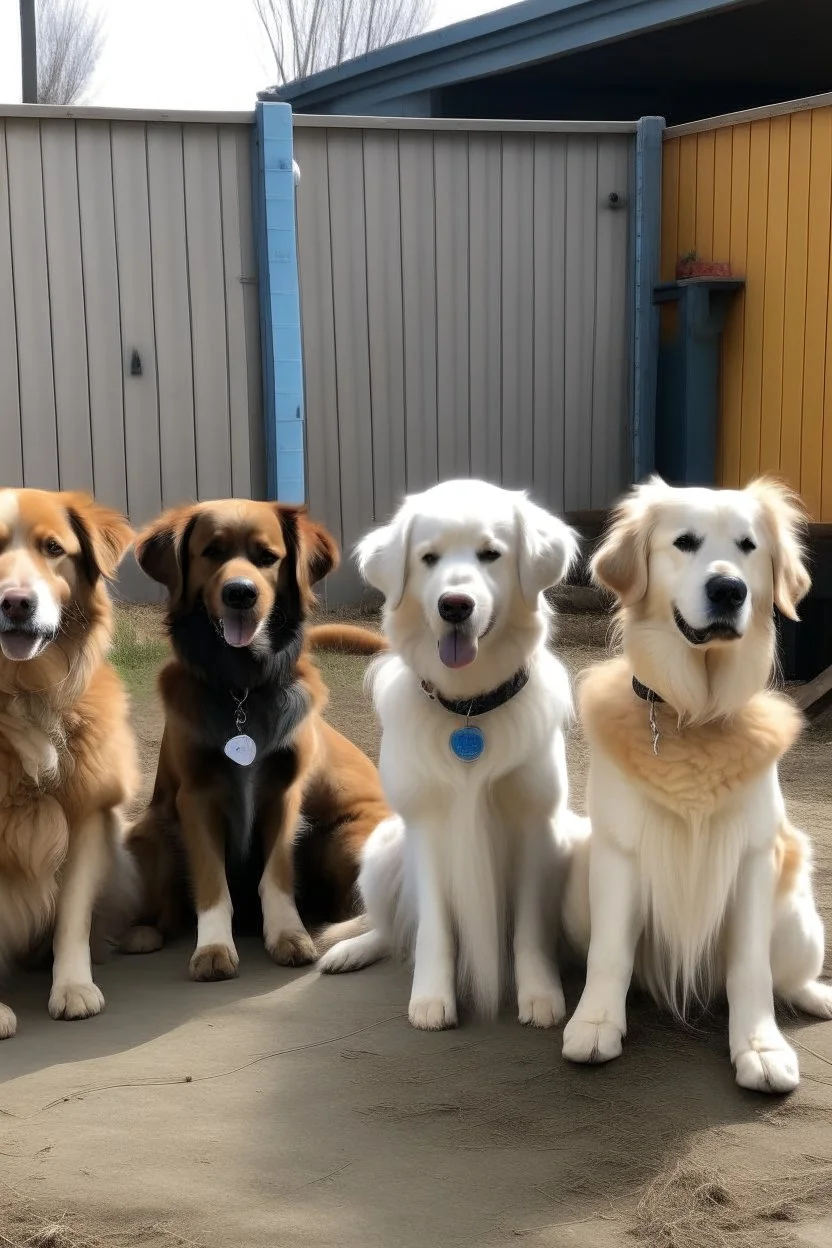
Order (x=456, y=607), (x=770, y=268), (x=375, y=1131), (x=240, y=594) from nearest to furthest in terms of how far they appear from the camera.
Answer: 1. (x=375, y=1131)
2. (x=456, y=607)
3. (x=240, y=594)
4. (x=770, y=268)

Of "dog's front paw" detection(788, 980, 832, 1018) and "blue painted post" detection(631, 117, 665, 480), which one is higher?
"blue painted post" detection(631, 117, 665, 480)

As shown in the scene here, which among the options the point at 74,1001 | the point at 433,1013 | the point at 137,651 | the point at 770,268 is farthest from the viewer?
the point at 770,268

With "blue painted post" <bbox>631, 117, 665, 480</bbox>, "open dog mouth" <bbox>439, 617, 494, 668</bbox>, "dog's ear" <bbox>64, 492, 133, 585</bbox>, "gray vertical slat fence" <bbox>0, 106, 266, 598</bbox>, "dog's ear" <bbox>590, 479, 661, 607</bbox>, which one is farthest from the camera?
"blue painted post" <bbox>631, 117, 665, 480</bbox>

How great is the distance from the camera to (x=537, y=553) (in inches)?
120

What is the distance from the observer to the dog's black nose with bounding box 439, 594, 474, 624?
289 cm

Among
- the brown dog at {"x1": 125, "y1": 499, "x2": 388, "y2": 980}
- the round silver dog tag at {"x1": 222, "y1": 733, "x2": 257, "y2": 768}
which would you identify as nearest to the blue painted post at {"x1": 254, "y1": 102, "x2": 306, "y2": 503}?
the brown dog at {"x1": 125, "y1": 499, "x2": 388, "y2": 980}

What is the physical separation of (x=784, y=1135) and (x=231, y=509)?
6.81ft

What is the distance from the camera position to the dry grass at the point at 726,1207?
2111 mm

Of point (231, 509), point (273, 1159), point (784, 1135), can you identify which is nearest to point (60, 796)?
point (231, 509)

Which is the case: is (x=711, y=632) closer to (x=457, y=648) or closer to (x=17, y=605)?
(x=457, y=648)

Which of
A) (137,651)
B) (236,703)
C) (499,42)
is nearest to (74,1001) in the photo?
(236,703)

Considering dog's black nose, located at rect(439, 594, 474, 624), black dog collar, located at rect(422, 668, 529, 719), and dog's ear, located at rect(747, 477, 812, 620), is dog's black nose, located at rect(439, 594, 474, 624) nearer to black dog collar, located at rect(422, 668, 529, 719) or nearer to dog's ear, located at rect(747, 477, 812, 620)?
black dog collar, located at rect(422, 668, 529, 719)

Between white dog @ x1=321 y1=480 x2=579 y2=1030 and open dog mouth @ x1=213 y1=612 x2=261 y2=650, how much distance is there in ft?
1.39

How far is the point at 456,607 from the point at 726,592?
601mm
